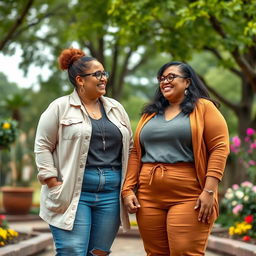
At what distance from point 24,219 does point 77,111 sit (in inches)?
415

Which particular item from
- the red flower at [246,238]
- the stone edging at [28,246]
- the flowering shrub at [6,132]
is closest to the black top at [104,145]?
the stone edging at [28,246]

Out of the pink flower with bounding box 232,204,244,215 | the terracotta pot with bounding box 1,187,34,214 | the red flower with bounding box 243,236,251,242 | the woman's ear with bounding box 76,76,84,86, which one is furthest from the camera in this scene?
the terracotta pot with bounding box 1,187,34,214

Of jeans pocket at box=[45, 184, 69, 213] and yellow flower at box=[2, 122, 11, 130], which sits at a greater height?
yellow flower at box=[2, 122, 11, 130]

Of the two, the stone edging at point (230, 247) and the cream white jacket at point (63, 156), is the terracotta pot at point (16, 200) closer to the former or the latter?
the stone edging at point (230, 247)

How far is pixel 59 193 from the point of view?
3.89m

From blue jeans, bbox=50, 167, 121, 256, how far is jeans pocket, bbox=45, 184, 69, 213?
0.12 meters

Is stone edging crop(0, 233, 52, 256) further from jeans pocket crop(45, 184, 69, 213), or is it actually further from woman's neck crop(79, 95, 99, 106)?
woman's neck crop(79, 95, 99, 106)

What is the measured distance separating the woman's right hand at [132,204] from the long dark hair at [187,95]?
0.73 metres

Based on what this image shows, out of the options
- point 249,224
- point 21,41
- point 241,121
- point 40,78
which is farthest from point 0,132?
point 40,78

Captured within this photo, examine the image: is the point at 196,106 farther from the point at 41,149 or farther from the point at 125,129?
the point at 41,149

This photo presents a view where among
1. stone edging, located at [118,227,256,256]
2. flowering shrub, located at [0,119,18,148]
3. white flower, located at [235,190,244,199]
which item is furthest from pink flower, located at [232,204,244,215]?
flowering shrub, located at [0,119,18,148]

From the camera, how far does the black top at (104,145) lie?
398 cm

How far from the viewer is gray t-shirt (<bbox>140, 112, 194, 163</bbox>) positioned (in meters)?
3.86

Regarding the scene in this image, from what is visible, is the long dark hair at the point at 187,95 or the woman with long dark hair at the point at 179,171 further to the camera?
the long dark hair at the point at 187,95
